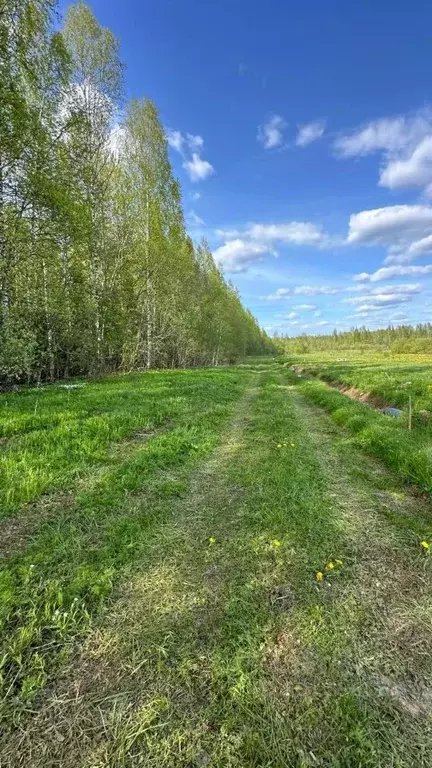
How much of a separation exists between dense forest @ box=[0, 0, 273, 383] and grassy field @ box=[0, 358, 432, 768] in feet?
28.9

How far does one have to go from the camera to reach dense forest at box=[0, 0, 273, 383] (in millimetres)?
11250

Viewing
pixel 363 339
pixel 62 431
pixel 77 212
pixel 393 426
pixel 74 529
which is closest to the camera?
pixel 74 529

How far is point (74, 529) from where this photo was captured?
152 inches

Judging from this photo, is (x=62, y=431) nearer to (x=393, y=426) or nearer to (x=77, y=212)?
(x=393, y=426)

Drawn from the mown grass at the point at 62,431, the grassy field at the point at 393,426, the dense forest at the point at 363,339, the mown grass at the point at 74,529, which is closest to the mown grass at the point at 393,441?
the grassy field at the point at 393,426

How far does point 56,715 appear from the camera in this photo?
200 centimetres

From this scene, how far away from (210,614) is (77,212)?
14963mm

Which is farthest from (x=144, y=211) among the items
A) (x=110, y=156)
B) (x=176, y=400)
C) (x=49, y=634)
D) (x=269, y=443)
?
(x=49, y=634)

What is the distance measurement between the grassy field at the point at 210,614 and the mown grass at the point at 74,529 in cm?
2

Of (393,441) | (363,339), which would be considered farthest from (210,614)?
(363,339)

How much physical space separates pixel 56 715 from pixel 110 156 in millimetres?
22695

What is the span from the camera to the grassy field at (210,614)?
6.24 ft

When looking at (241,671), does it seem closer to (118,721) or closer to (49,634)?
(118,721)

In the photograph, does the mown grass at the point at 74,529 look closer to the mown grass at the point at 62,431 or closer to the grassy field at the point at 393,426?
the mown grass at the point at 62,431
